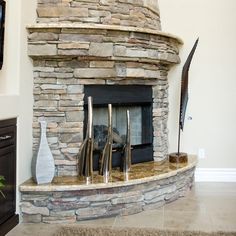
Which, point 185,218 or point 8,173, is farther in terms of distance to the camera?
point 185,218

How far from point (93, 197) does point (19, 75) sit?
1223 mm

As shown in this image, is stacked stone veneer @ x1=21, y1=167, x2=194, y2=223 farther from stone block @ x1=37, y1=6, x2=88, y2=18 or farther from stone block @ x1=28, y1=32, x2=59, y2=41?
stone block @ x1=37, y1=6, x2=88, y2=18

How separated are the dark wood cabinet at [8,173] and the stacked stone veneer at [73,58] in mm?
477

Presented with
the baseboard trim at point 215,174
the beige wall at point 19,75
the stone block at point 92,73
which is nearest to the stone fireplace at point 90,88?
the stone block at point 92,73

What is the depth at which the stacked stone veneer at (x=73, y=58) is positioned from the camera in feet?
9.77

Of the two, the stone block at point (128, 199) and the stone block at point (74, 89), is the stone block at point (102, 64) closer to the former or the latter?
the stone block at point (74, 89)

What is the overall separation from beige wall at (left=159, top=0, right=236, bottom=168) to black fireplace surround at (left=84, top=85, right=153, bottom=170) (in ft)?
1.69

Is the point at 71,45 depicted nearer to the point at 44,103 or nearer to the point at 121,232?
the point at 44,103

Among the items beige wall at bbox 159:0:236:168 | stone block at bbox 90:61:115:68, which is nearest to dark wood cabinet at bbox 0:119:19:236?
stone block at bbox 90:61:115:68

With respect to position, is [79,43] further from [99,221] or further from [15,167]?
[99,221]

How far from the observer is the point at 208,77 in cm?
427

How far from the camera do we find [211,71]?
168 inches

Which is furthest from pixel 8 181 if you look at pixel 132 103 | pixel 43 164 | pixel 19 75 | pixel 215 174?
pixel 215 174

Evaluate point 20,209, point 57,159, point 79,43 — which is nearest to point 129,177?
point 57,159
